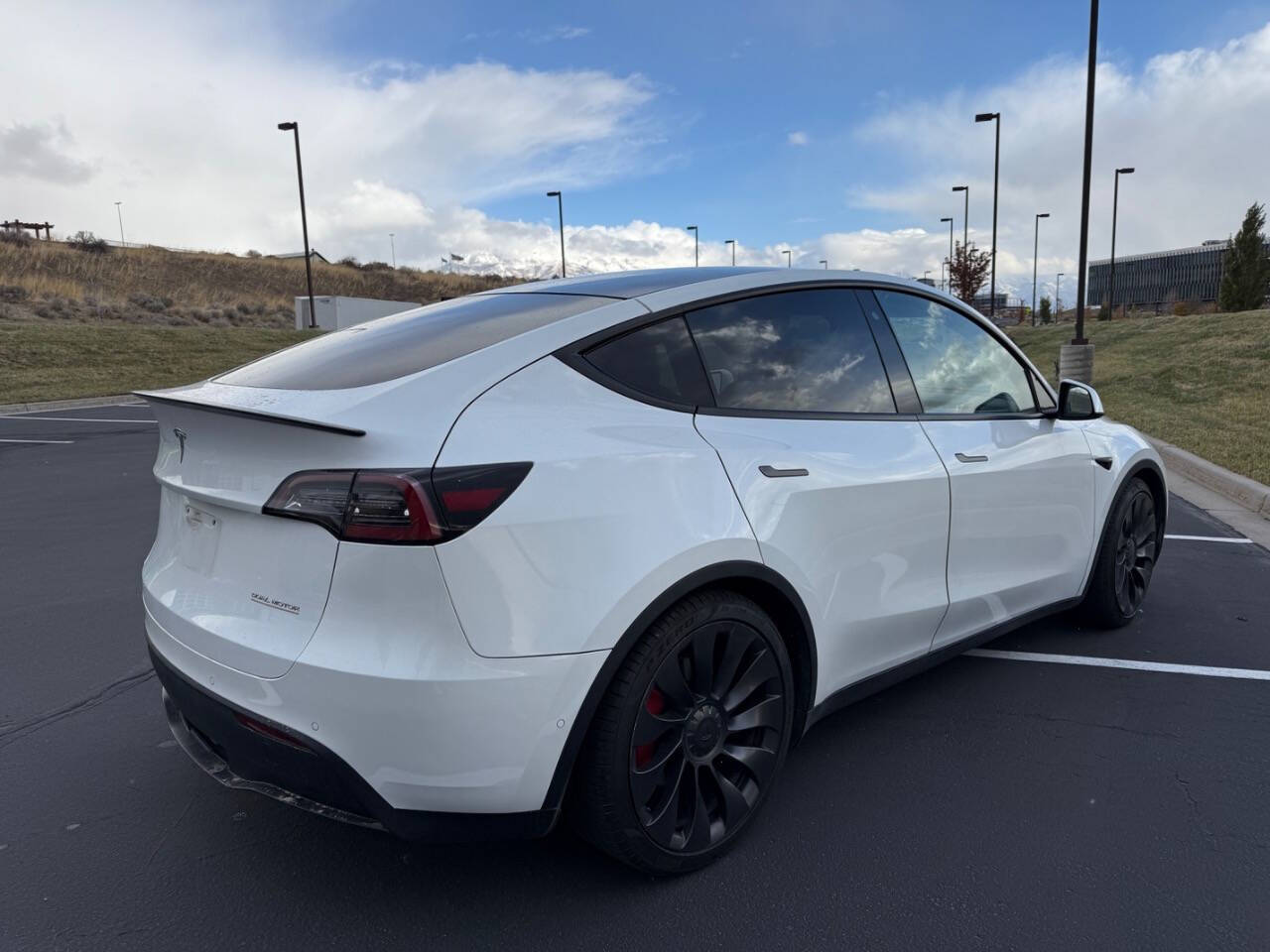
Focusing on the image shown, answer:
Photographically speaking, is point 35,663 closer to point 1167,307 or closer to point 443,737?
point 443,737

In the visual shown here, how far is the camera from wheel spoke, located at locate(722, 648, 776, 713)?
2619 millimetres

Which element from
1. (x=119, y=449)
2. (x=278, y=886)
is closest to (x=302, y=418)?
(x=278, y=886)

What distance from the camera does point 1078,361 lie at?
16.4 meters

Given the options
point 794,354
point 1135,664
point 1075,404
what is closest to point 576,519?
point 794,354

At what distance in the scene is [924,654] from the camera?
336 centimetres

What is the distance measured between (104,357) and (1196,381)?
81.9 feet

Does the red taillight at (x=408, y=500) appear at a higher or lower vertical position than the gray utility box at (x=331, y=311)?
lower

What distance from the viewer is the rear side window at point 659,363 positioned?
100.0 inches

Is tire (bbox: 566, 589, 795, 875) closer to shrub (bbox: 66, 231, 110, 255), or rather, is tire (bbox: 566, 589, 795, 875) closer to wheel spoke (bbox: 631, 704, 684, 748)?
wheel spoke (bbox: 631, 704, 684, 748)

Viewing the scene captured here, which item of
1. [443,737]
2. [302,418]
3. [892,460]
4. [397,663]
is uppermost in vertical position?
[302,418]

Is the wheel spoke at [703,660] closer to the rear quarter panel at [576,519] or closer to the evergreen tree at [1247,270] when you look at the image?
the rear quarter panel at [576,519]

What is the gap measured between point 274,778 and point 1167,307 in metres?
56.5

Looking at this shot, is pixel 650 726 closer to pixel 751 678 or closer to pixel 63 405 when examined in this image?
pixel 751 678

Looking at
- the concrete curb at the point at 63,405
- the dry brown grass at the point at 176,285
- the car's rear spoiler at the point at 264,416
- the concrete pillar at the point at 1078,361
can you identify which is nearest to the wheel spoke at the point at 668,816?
the car's rear spoiler at the point at 264,416
